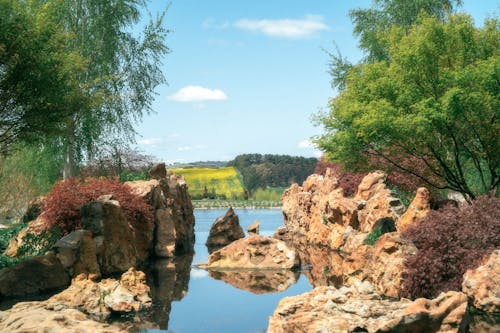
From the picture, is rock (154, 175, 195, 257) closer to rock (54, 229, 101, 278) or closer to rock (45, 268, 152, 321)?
rock (54, 229, 101, 278)

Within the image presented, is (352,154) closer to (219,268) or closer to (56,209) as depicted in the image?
(219,268)

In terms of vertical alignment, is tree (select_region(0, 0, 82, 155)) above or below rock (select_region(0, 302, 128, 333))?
above

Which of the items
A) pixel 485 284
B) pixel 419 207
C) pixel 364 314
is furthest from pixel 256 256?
pixel 364 314

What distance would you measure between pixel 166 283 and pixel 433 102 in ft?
34.3

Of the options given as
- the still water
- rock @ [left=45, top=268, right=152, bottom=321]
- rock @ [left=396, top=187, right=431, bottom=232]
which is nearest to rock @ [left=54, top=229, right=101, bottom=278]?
the still water

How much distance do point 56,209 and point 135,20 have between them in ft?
45.6

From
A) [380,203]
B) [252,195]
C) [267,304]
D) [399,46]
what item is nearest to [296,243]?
[380,203]

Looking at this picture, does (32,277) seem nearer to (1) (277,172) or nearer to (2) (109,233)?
(2) (109,233)

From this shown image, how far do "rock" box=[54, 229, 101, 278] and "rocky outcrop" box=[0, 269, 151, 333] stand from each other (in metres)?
1.17

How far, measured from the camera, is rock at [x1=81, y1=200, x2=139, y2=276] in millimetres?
18453

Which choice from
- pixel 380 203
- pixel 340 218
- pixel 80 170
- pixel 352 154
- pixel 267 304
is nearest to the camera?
pixel 267 304

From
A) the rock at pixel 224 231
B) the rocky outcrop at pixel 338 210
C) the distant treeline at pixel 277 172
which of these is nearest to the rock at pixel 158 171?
the rock at pixel 224 231

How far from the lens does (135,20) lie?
29.7 metres

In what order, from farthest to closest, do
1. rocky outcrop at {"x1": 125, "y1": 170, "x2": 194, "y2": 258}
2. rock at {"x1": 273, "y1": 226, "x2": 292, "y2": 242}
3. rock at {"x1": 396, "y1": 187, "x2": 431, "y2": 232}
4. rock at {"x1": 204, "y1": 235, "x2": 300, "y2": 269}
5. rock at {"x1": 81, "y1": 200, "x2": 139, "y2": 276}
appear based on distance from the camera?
rock at {"x1": 273, "y1": 226, "x2": 292, "y2": 242} → rocky outcrop at {"x1": 125, "y1": 170, "x2": 194, "y2": 258} → rock at {"x1": 204, "y1": 235, "x2": 300, "y2": 269} → rock at {"x1": 396, "y1": 187, "x2": 431, "y2": 232} → rock at {"x1": 81, "y1": 200, "x2": 139, "y2": 276}
